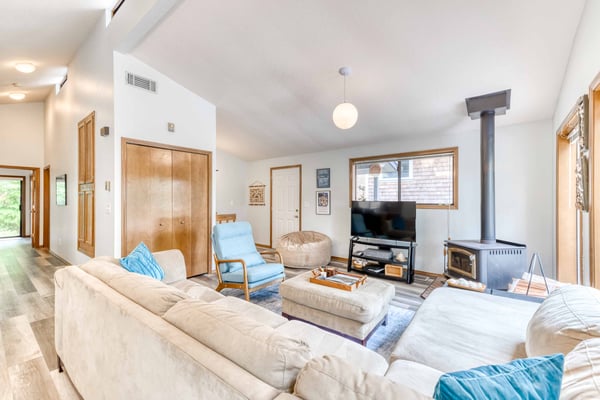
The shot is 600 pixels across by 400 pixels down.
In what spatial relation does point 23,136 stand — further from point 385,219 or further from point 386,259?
point 386,259

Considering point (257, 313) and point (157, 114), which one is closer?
point (257, 313)

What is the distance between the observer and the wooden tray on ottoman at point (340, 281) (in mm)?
2490

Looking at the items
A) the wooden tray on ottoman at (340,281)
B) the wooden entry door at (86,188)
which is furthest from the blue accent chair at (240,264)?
the wooden entry door at (86,188)

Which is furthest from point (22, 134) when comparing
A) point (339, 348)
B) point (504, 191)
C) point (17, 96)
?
point (504, 191)

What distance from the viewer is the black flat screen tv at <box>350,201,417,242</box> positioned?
13.9 ft

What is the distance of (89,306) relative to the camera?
4.78ft

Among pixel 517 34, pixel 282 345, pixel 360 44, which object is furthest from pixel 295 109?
pixel 282 345

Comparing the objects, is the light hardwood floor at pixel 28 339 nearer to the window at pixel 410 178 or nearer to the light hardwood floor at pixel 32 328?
the light hardwood floor at pixel 32 328

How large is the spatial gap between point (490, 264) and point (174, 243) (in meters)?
4.23

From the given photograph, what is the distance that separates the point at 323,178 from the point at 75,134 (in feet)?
15.1

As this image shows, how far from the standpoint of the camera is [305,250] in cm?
492

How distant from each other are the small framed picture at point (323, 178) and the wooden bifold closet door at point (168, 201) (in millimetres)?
2383

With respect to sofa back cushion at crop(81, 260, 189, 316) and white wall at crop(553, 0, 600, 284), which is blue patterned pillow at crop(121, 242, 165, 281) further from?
white wall at crop(553, 0, 600, 284)

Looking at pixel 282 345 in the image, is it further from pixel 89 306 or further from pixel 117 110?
pixel 117 110
